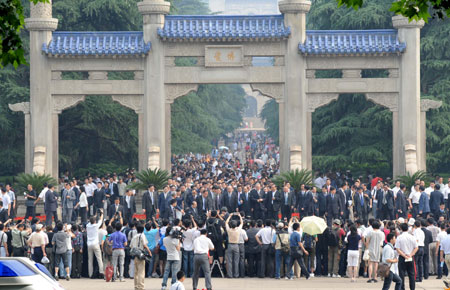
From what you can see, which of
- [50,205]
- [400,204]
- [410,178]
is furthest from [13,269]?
[410,178]

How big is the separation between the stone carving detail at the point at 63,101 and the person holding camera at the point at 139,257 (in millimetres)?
11490

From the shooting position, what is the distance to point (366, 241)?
77.8 feet

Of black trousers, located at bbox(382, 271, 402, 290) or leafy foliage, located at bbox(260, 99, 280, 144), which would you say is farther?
leafy foliage, located at bbox(260, 99, 280, 144)

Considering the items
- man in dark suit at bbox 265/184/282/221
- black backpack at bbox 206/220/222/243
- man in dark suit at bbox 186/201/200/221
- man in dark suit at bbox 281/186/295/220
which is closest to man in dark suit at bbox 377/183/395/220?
man in dark suit at bbox 281/186/295/220

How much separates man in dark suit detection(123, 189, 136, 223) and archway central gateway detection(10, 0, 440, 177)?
377 centimetres

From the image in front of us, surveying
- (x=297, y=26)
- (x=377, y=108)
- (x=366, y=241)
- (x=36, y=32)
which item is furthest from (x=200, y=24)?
Result: (x=366, y=241)

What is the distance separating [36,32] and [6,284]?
19.7 meters

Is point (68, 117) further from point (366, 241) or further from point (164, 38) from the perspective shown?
point (366, 241)

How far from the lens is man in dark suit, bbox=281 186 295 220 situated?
99.0ft

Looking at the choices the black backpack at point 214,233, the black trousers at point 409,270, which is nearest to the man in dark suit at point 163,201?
the black backpack at point 214,233

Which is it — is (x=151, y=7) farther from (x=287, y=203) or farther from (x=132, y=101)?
(x=287, y=203)

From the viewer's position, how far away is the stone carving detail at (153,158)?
3369 centimetres

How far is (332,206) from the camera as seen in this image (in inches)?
1165

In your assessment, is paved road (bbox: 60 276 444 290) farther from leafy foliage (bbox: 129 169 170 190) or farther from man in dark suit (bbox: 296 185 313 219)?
leafy foliage (bbox: 129 169 170 190)
